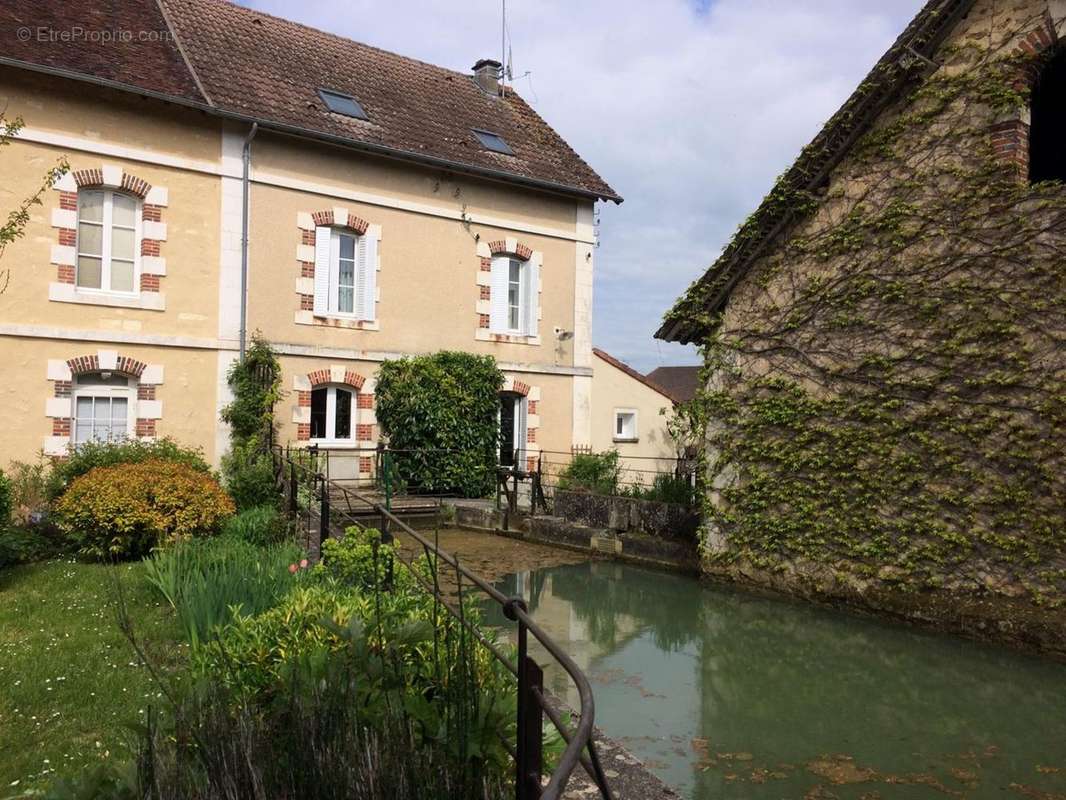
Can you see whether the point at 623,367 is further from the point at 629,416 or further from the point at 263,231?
the point at 263,231

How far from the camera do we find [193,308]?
12.7 metres

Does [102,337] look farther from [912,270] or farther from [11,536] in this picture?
[912,270]

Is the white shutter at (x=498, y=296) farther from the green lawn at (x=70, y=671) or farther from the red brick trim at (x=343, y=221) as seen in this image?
the green lawn at (x=70, y=671)

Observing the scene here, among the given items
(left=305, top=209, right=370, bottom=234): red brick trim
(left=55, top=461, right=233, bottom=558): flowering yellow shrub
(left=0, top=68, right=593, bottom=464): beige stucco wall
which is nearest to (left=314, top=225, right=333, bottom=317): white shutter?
(left=305, top=209, right=370, bottom=234): red brick trim

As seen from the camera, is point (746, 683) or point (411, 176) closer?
point (746, 683)

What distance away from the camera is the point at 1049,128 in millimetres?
10406

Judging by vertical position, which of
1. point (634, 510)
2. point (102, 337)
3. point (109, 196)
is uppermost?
point (109, 196)

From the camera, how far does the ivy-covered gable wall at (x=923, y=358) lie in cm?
727

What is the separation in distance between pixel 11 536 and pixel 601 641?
18.7 ft

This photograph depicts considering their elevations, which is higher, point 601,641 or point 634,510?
point 634,510

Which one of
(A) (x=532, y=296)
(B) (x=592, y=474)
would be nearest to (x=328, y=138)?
(A) (x=532, y=296)

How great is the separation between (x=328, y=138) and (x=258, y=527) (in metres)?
7.76

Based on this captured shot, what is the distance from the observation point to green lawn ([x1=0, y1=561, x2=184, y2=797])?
3.79 meters

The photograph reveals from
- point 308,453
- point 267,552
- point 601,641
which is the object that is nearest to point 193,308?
point 308,453
